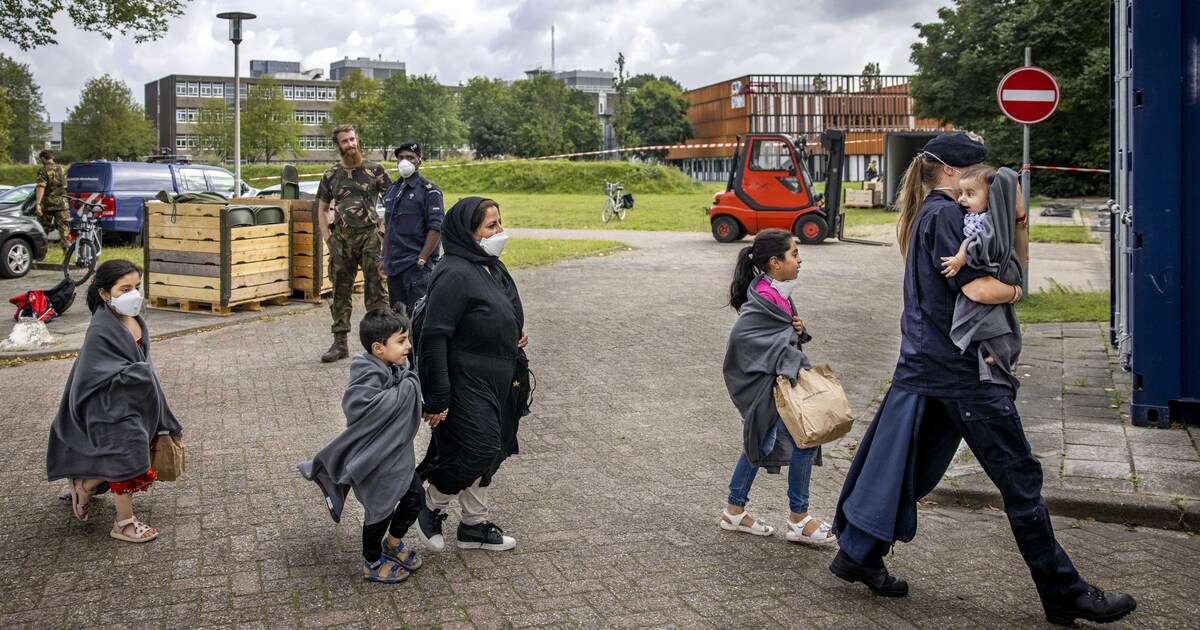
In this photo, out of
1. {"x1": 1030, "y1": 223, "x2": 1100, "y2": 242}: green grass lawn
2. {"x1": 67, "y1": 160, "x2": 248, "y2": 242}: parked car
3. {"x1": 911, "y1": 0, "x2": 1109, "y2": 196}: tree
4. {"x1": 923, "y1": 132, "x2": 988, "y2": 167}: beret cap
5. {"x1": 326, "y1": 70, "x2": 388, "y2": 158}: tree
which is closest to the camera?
{"x1": 923, "y1": 132, "x2": 988, "y2": 167}: beret cap

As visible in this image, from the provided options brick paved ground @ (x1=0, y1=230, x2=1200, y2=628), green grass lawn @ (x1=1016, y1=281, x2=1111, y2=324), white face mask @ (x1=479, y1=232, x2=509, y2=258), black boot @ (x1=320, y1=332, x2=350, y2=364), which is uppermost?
white face mask @ (x1=479, y1=232, x2=509, y2=258)

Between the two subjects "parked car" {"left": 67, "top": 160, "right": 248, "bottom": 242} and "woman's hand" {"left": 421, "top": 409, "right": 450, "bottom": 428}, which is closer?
"woman's hand" {"left": 421, "top": 409, "right": 450, "bottom": 428}

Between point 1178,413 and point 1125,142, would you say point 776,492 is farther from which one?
point 1125,142

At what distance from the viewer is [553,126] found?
9325 centimetres

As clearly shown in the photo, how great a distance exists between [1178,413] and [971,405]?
13.1 feet

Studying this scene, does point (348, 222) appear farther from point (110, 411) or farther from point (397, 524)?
point (397, 524)

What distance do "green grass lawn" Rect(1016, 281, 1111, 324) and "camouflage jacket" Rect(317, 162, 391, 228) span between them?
7086 mm

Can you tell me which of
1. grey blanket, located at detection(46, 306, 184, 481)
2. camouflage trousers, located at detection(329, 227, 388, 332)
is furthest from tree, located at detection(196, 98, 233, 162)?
grey blanket, located at detection(46, 306, 184, 481)

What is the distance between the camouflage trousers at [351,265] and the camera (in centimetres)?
980

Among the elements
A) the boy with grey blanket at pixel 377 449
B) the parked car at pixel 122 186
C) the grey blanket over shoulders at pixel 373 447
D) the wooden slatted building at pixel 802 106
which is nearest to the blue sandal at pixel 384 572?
the boy with grey blanket at pixel 377 449

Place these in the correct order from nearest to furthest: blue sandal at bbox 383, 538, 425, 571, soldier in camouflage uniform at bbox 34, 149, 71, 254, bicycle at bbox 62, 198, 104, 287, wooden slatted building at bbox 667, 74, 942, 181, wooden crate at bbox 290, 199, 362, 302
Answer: blue sandal at bbox 383, 538, 425, 571
wooden crate at bbox 290, 199, 362, 302
bicycle at bbox 62, 198, 104, 287
soldier in camouflage uniform at bbox 34, 149, 71, 254
wooden slatted building at bbox 667, 74, 942, 181

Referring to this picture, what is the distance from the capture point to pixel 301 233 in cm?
1370

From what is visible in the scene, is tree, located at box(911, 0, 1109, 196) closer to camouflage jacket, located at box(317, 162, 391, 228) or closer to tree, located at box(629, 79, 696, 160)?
camouflage jacket, located at box(317, 162, 391, 228)

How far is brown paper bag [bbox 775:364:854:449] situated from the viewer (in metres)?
4.91
